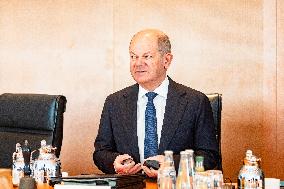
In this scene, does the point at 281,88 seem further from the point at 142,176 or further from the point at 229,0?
the point at 142,176

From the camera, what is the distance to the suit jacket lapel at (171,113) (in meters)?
3.19

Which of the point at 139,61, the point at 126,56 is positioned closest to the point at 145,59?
the point at 139,61

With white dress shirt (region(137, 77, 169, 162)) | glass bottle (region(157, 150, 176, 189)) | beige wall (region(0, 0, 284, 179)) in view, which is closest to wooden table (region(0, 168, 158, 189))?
glass bottle (region(157, 150, 176, 189))

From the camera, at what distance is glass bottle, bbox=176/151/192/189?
7.52 feet

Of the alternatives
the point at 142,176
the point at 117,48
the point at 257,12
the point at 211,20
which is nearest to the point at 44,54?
the point at 117,48

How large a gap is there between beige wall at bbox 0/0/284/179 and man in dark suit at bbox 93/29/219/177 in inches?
51.7

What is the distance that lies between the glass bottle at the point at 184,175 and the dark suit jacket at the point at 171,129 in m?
0.80

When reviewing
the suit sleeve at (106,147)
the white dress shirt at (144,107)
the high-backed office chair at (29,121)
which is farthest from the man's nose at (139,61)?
the high-backed office chair at (29,121)

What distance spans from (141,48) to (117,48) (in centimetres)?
157

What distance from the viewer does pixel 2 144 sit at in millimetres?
3387

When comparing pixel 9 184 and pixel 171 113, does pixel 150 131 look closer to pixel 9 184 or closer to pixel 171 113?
pixel 171 113

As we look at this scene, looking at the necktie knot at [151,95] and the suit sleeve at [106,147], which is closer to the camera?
the suit sleeve at [106,147]

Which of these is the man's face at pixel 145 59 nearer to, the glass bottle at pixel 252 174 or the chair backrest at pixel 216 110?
the chair backrest at pixel 216 110

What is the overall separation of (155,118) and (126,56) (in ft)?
5.21
